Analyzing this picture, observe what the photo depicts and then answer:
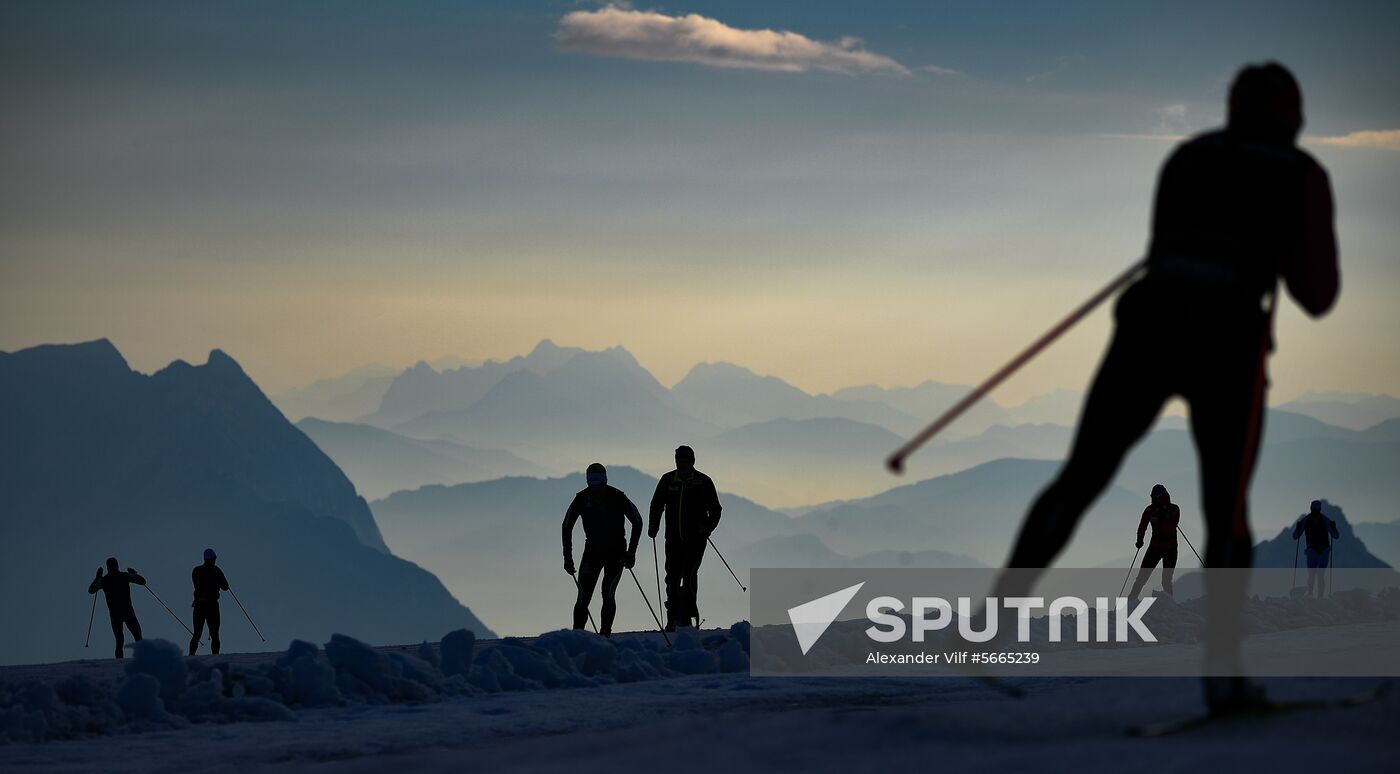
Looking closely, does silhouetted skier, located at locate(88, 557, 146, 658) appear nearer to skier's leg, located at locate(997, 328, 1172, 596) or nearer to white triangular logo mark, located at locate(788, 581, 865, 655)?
white triangular logo mark, located at locate(788, 581, 865, 655)

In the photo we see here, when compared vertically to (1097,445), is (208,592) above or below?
below

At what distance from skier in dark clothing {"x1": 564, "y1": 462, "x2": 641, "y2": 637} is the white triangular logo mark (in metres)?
1.94

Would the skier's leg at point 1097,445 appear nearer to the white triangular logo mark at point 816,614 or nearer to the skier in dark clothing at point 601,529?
the white triangular logo mark at point 816,614

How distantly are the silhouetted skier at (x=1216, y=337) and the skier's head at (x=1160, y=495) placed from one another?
1815cm

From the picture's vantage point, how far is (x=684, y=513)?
741 inches

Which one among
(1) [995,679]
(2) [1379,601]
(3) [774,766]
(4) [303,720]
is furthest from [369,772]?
(2) [1379,601]

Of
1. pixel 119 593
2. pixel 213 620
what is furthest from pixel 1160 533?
pixel 119 593

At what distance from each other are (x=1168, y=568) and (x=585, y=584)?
370 inches

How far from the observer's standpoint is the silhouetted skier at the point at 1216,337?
17.2ft

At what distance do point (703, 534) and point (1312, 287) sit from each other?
14.0 meters

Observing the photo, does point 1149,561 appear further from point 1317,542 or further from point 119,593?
point 119,593

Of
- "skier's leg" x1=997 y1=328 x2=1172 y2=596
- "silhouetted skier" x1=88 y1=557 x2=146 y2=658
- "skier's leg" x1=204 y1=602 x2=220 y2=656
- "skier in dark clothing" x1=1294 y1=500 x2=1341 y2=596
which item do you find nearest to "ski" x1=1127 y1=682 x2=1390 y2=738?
"skier's leg" x1=997 y1=328 x2=1172 y2=596

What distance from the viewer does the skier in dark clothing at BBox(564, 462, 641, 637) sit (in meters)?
17.9

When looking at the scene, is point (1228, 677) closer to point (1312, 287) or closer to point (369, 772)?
point (1312, 287)
